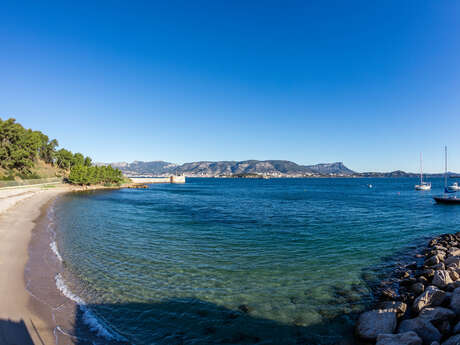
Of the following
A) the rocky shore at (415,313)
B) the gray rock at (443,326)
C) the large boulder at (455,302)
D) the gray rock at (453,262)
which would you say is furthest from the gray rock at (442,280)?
the gray rock at (443,326)

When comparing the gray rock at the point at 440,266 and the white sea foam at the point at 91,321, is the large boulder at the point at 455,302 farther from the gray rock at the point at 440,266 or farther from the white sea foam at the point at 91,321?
the white sea foam at the point at 91,321

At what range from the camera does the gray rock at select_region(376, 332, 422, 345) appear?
6660mm

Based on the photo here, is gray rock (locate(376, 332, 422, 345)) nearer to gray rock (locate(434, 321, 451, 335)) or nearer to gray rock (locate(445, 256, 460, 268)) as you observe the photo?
gray rock (locate(434, 321, 451, 335))

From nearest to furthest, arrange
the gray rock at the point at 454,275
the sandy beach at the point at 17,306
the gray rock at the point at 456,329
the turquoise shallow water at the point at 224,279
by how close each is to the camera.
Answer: the gray rock at the point at 456,329, the sandy beach at the point at 17,306, the turquoise shallow water at the point at 224,279, the gray rock at the point at 454,275

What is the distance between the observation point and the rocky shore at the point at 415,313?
7.21 meters

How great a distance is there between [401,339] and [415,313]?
3059 millimetres

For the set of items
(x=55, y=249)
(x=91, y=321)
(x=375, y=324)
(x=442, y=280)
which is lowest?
(x=55, y=249)

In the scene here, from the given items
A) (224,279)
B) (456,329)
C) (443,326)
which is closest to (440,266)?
(443,326)

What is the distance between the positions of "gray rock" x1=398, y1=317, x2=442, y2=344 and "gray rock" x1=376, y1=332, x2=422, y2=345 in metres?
0.85

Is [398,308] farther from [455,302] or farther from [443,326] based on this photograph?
[455,302]

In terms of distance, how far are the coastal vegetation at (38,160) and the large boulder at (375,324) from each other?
294ft

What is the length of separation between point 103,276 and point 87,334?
5.34 meters

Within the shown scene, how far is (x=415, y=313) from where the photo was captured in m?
9.02

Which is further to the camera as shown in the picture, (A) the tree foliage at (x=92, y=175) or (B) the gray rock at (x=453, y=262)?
(A) the tree foliage at (x=92, y=175)
